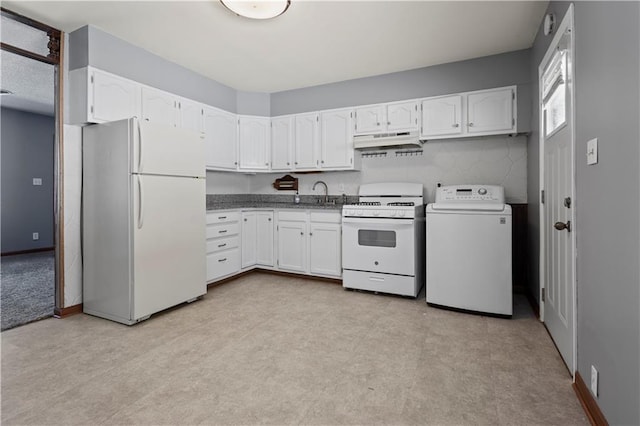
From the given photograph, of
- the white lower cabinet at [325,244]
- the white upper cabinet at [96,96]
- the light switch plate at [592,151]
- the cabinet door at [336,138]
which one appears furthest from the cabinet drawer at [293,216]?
the light switch plate at [592,151]

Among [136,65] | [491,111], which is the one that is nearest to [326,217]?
[491,111]

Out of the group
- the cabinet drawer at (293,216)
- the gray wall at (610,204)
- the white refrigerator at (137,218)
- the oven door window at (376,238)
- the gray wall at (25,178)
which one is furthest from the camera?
the gray wall at (25,178)

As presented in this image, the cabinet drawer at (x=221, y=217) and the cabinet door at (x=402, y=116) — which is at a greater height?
the cabinet door at (x=402, y=116)

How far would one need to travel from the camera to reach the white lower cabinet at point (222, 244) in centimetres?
392

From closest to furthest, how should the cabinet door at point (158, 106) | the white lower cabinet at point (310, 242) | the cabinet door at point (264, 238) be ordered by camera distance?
the cabinet door at point (158, 106) < the white lower cabinet at point (310, 242) < the cabinet door at point (264, 238)

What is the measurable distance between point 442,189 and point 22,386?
3.76 m

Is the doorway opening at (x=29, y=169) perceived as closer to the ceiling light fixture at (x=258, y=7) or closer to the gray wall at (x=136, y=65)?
the gray wall at (x=136, y=65)

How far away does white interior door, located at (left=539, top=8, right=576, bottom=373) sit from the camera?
1.98 meters

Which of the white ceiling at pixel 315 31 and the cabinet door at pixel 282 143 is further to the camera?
the cabinet door at pixel 282 143

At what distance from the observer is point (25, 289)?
3775mm

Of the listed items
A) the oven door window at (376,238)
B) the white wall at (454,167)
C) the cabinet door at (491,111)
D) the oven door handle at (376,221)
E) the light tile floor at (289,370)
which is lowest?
the light tile floor at (289,370)

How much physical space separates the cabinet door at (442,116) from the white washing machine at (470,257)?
1.05 m

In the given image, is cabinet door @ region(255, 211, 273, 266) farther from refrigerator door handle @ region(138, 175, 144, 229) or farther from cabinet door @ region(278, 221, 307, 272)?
refrigerator door handle @ region(138, 175, 144, 229)

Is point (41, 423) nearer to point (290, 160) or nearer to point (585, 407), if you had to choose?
point (585, 407)
